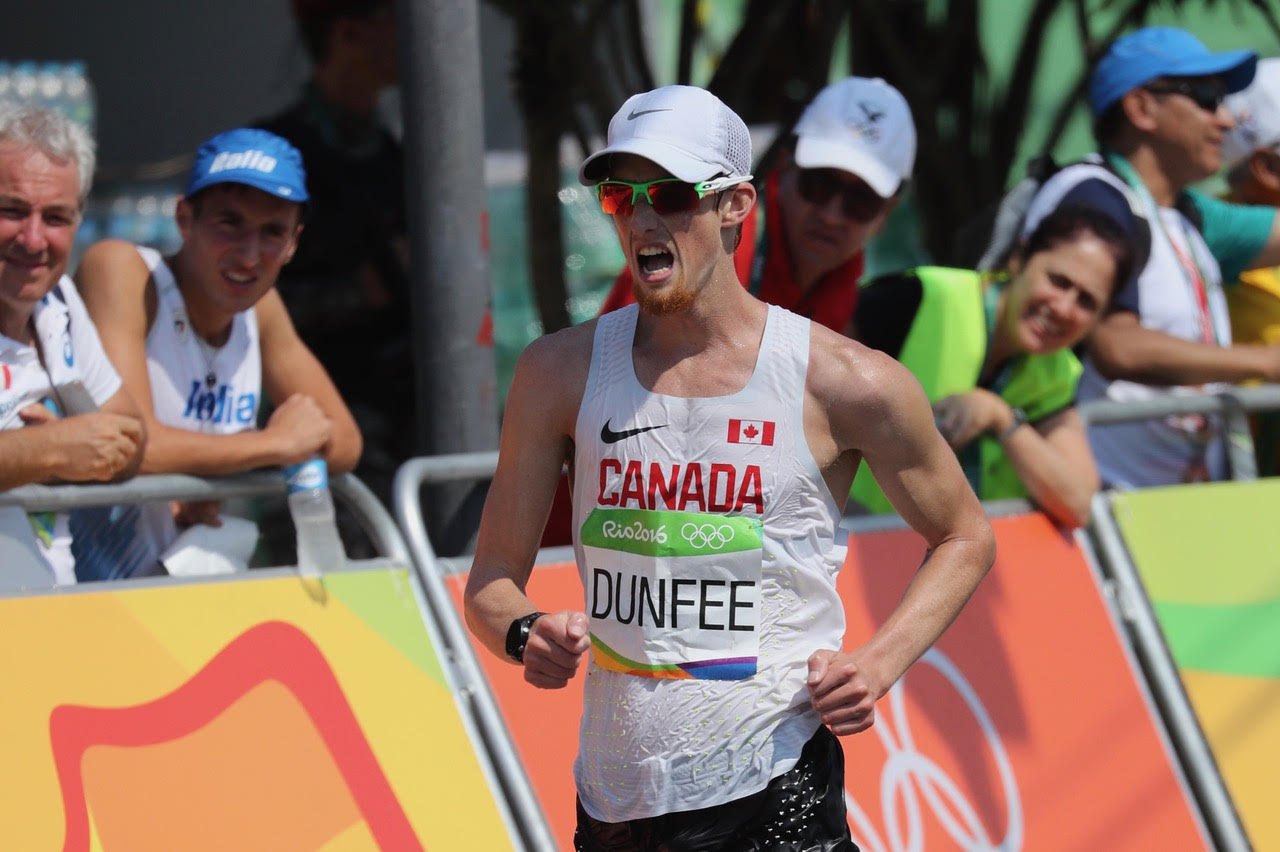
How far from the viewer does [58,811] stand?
3.50 m

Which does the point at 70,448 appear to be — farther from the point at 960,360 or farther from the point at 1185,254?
the point at 1185,254

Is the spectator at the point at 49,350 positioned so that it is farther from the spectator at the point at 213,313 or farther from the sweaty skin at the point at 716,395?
the sweaty skin at the point at 716,395

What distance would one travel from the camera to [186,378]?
435 centimetres

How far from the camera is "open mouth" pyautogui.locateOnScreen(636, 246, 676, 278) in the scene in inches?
112

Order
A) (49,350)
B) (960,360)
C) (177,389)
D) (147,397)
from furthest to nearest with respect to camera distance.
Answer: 1. (960,360)
2. (177,389)
3. (147,397)
4. (49,350)

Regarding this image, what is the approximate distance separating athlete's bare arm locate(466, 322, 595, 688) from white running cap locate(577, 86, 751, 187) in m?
0.35

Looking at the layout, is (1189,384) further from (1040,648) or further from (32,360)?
(32,360)

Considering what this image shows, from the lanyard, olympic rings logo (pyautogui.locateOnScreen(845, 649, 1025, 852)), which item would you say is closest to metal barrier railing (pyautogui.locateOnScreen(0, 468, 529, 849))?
olympic rings logo (pyautogui.locateOnScreen(845, 649, 1025, 852))

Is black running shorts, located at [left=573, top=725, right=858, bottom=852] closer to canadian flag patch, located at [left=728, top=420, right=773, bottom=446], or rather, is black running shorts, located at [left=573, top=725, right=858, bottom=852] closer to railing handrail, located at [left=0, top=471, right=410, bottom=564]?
canadian flag patch, located at [left=728, top=420, right=773, bottom=446]

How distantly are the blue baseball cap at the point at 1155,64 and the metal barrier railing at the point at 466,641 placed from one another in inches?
102

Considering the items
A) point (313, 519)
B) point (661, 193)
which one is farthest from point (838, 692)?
point (313, 519)

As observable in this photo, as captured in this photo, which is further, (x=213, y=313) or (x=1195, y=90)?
(x=1195, y=90)

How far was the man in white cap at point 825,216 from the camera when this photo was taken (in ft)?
15.0

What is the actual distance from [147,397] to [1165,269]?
129 inches
